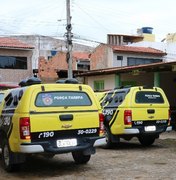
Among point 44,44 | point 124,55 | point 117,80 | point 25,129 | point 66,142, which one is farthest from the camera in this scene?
point 44,44

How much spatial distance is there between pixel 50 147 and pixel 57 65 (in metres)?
40.1

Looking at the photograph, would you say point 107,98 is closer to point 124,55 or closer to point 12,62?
point 12,62

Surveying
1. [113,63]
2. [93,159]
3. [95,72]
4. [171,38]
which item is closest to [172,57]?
[113,63]

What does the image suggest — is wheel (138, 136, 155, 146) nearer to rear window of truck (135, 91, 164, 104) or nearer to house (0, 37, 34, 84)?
rear window of truck (135, 91, 164, 104)

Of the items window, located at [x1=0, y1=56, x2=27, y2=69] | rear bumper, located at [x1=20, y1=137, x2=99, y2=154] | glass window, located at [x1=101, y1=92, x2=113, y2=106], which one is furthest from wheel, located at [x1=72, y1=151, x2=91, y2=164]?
window, located at [x1=0, y1=56, x2=27, y2=69]

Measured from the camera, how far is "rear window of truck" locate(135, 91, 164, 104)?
12.2m

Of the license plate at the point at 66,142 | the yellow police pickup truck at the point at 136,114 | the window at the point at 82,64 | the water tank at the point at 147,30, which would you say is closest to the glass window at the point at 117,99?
the yellow police pickup truck at the point at 136,114

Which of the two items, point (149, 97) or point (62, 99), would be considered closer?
point (62, 99)

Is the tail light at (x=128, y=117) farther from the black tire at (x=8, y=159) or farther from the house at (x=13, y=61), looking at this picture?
the house at (x=13, y=61)

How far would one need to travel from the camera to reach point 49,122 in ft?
26.5

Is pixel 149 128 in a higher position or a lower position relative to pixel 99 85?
lower

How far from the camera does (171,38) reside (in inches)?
2304

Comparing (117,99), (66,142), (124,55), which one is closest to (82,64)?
(124,55)

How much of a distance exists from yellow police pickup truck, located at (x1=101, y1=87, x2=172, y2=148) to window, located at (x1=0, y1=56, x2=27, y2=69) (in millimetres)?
26882
